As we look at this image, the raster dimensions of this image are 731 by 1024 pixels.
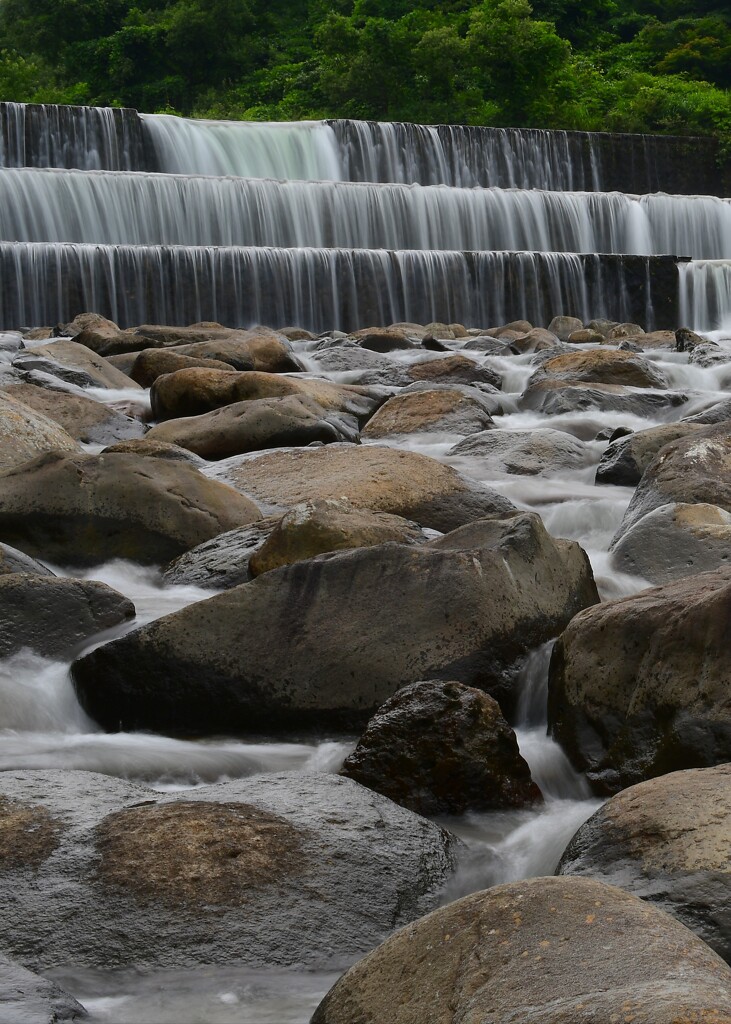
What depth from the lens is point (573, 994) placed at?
2168mm

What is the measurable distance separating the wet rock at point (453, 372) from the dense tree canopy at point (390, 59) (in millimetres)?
25796

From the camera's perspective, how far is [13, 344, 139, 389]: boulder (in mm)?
12719

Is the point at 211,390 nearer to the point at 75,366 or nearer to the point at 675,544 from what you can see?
the point at 75,366

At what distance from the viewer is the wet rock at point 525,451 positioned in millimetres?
9195

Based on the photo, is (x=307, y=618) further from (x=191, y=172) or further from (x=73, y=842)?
(x=191, y=172)

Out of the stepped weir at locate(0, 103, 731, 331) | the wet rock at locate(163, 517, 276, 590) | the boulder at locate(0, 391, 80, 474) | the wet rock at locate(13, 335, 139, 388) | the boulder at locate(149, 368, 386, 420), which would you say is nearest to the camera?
the wet rock at locate(163, 517, 276, 590)

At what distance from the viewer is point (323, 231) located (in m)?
25.0

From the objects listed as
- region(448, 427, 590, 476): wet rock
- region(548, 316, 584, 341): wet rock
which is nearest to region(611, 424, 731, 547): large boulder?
region(448, 427, 590, 476): wet rock

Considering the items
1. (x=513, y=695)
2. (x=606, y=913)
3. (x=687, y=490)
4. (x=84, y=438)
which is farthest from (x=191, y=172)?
(x=606, y=913)

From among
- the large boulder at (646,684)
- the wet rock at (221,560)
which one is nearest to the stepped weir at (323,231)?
the wet rock at (221,560)

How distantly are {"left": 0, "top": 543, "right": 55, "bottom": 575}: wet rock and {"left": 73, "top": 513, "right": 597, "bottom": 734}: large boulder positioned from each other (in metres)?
0.92

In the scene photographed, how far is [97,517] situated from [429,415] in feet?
15.4

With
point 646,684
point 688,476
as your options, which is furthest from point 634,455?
point 646,684

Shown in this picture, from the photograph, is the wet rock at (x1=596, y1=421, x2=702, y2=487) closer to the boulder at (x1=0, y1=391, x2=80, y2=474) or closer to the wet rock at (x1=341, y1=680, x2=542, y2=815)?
the boulder at (x1=0, y1=391, x2=80, y2=474)
